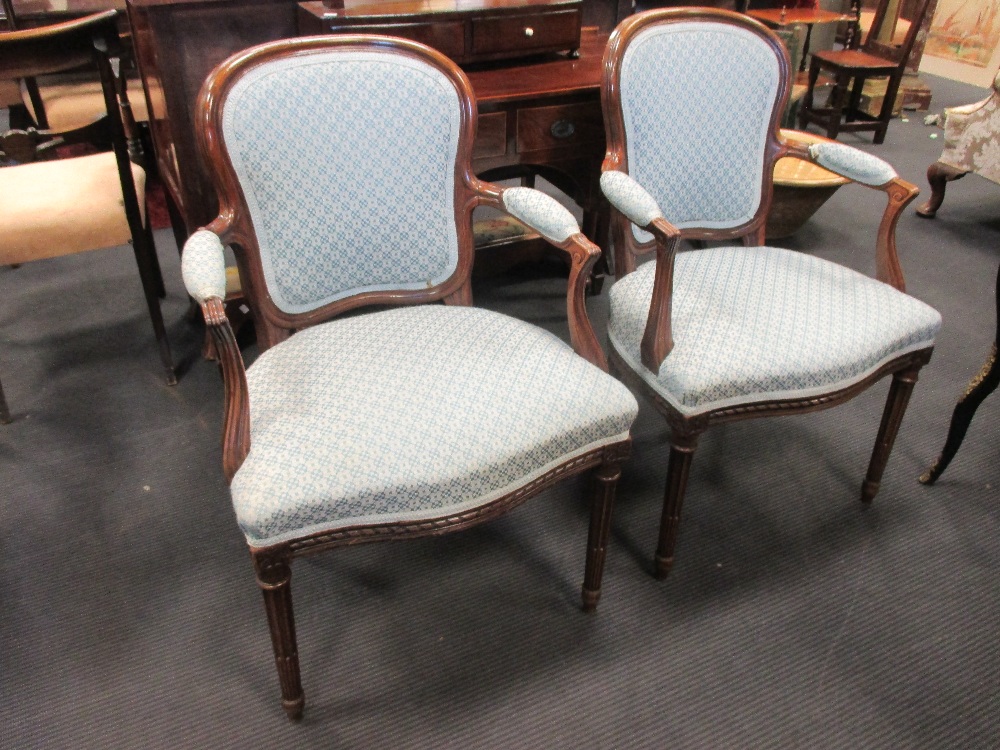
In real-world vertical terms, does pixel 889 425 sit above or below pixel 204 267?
below

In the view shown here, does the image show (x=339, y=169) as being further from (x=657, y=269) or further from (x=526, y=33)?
(x=526, y=33)

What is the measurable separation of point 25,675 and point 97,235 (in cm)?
98

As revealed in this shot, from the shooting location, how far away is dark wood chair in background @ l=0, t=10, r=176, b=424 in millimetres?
1519

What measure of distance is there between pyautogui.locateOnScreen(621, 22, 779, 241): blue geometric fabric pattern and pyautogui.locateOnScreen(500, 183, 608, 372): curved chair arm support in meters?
0.33

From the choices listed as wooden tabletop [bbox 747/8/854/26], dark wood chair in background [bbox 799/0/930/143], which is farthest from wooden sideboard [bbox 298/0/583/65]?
dark wood chair in background [bbox 799/0/930/143]

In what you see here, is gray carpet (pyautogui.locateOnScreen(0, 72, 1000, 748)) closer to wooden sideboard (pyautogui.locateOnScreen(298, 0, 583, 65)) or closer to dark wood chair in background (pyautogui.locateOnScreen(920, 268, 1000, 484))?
dark wood chair in background (pyautogui.locateOnScreen(920, 268, 1000, 484))

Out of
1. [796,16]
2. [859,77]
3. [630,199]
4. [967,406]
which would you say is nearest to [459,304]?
[630,199]

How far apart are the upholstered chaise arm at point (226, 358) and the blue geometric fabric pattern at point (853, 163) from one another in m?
1.19

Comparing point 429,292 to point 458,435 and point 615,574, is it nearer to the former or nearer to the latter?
point 458,435

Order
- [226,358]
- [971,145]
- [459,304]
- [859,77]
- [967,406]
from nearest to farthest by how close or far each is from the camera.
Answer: [226,358]
[459,304]
[967,406]
[971,145]
[859,77]

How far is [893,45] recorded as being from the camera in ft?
12.8

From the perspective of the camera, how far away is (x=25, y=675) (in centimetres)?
127

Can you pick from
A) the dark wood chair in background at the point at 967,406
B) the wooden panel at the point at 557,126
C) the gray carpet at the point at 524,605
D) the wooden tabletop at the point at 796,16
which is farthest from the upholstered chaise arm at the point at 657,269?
the wooden tabletop at the point at 796,16

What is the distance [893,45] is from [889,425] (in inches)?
127
